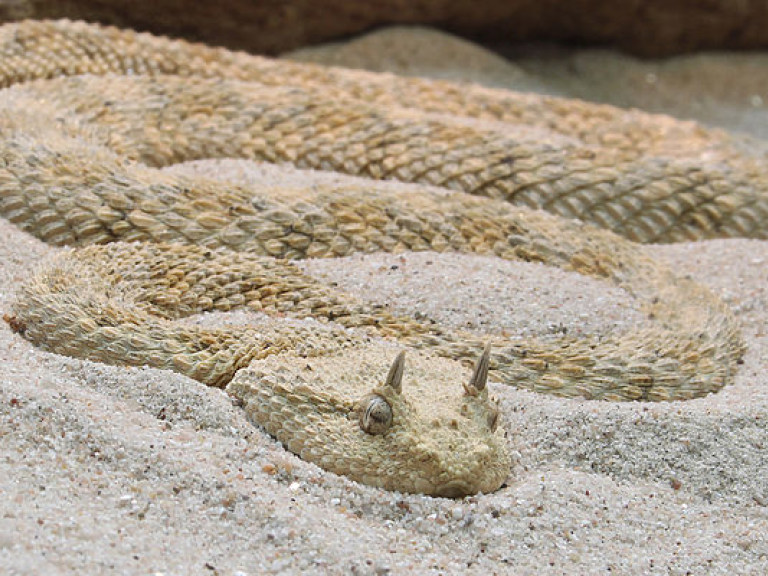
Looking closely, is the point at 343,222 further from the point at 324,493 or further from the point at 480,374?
the point at 324,493

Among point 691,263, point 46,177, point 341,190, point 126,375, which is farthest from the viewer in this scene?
point 691,263

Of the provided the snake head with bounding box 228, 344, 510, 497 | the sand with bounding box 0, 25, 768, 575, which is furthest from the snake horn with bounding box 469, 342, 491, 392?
the sand with bounding box 0, 25, 768, 575

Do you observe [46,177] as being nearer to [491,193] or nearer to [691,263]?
[491,193]

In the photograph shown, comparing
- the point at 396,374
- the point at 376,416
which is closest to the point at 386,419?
the point at 376,416

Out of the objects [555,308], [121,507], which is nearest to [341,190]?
[555,308]

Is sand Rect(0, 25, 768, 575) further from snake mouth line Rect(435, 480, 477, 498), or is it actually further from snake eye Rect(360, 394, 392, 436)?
snake eye Rect(360, 394, 392, 436)
